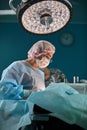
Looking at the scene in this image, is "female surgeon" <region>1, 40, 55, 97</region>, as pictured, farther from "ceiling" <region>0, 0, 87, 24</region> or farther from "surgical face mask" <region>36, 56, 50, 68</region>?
Result: "ceiling" <region>0, 0, 87, 24</region>

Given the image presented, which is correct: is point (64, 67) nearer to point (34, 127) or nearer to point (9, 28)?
point (9, 28)

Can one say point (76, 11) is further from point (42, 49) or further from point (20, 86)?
point (20, 86)

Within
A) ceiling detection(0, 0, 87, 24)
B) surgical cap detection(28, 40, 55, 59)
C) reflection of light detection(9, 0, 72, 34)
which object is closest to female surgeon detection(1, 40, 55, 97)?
surgical cap detection(28, 40, 55, 59)

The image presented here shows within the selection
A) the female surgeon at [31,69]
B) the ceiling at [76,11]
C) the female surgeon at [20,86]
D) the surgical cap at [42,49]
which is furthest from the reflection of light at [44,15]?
the ceiling at [76,11]

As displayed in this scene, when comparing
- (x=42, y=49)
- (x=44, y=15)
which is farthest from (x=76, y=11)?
(x=44, y=15)

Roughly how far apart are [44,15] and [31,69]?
1.28 meters

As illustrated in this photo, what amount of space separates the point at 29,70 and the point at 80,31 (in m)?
2.76

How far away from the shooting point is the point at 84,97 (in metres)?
1.21

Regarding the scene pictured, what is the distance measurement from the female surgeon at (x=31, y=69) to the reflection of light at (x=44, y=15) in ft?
3.05

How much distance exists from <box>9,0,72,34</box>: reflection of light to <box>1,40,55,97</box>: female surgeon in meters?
0.93

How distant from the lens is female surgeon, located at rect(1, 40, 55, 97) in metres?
2.33

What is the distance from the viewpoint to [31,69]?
99.8 inches

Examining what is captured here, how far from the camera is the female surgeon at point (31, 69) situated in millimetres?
2328

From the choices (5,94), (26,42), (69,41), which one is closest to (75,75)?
(69,41)
